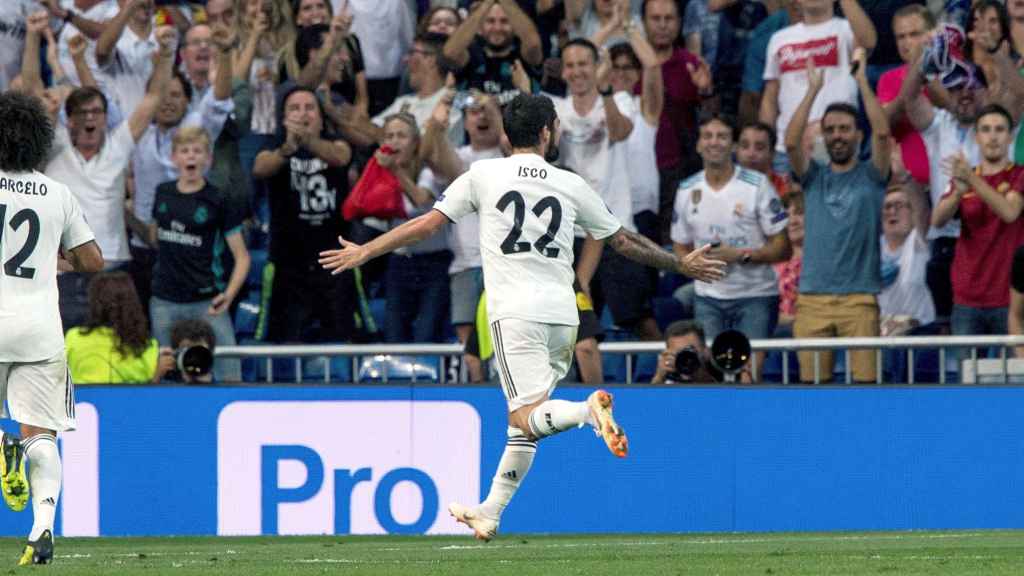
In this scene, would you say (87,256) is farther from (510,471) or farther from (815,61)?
(815,61)

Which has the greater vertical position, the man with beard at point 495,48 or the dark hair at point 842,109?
the man with beard at point 495,48

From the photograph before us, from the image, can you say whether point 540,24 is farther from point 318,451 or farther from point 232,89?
point 318,451

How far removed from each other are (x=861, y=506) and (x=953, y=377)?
1352 mm

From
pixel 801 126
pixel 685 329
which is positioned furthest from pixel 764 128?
pixel 685 329

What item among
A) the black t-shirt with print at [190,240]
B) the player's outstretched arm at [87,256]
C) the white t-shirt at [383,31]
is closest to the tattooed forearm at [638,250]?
the player's outstretched arm at [87,256]

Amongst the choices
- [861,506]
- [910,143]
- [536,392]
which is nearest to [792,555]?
[536,392]

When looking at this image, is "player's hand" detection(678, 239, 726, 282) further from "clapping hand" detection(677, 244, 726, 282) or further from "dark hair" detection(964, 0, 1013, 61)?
"dark hair" detection(964, 0, 1013, 61)

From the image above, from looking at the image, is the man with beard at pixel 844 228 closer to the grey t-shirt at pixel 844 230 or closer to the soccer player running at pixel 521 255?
the grey t-shirt at pixel 844 230

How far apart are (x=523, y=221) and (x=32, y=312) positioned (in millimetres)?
2359

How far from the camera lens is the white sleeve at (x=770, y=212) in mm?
13719

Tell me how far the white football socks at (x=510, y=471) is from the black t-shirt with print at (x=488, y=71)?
627 centimetres

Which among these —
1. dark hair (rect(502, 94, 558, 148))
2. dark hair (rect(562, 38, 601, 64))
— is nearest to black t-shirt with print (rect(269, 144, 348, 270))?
dark hair (rect(562, 38, 601, 64))

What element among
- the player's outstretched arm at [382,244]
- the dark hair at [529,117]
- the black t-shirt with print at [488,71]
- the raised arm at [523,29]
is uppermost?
the raised arm at [523,29]

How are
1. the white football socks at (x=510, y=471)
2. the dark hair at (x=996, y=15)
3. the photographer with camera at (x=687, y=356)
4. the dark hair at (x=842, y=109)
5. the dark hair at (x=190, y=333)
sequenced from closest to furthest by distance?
the white football socks at (x=510, y=471) < the photographer with camera at (x=687, y=356) < the dark hair at (x=190, y=333) < the dark hair at (x=842, y=109) < the dark hair at (x=996, y=15)
